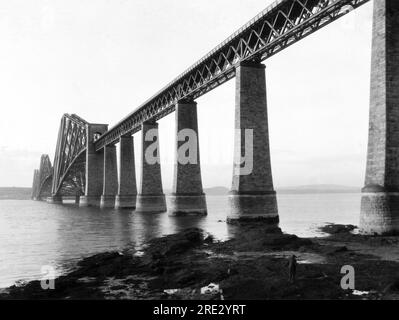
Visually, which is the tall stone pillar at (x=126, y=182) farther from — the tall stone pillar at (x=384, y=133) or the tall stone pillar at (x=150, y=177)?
the tall stone pillar at (x=384, y=133)

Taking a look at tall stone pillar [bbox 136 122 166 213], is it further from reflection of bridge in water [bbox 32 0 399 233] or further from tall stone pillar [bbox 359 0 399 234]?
tall stone pillar [bbox 359 0 399 234]

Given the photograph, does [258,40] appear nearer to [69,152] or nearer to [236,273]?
[236,273]

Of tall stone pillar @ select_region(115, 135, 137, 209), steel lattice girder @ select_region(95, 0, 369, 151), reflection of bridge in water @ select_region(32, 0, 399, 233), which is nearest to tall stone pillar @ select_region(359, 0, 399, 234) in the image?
reflection of bridge in water @ select_region(32, 0, 399, 233)

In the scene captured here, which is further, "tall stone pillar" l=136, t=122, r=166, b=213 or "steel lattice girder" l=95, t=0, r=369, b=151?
"tall stone pillar" l=136, t=122, r=166, b=213

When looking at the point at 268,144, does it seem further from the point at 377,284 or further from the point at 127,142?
the point at 127,142
